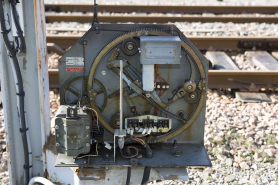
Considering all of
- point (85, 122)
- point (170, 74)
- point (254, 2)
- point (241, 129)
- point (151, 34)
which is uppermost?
point (254, 2)

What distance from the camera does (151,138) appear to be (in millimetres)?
3062

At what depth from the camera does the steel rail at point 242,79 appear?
541 centimetres

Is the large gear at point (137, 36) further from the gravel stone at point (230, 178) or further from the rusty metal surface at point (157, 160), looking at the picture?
the gravel stone at point (230, 178)

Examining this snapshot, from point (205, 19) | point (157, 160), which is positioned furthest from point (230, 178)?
point (205, 19)

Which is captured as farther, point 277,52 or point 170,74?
point 277,52

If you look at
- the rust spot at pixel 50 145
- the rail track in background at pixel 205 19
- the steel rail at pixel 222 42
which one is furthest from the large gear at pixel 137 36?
the steel rail at pixel 222 42

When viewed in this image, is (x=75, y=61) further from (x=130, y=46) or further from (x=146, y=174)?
(x=146, y=174)

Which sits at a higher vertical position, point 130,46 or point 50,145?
point 130,46

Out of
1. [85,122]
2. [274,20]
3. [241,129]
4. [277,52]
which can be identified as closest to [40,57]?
[85,122]

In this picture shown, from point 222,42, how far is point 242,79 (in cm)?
144

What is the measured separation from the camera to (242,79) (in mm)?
5480

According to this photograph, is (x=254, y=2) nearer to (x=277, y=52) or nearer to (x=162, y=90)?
(x=277, y=52)

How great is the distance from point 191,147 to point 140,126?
497mm

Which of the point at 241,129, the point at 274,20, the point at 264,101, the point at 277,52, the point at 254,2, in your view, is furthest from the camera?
the point at 254,2
